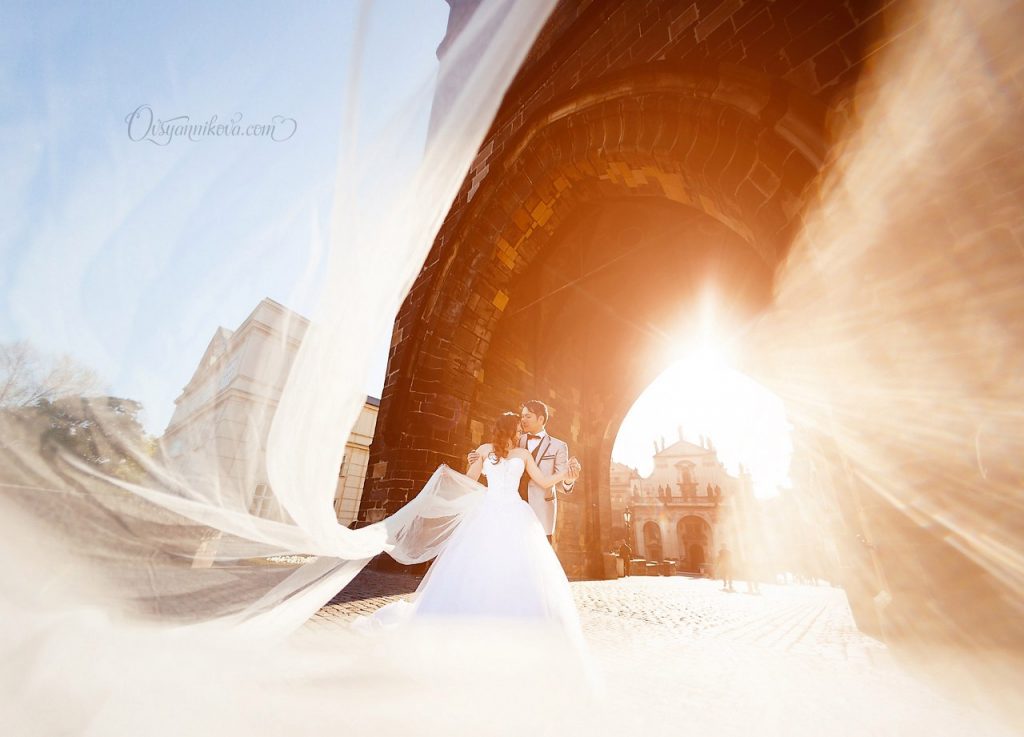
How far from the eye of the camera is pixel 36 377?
1.81 m

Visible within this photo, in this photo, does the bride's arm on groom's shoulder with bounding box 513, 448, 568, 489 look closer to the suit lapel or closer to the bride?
the bride

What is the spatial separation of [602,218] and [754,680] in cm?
687

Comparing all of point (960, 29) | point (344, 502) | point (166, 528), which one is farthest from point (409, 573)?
point (344, 502)

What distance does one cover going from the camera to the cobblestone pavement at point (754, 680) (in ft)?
4.93

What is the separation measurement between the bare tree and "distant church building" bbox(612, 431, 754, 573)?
122 ft

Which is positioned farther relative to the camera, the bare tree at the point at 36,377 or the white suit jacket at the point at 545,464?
the white suit jacket at the point at 545,464

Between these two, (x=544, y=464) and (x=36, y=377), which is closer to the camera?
(x=36, y=377)

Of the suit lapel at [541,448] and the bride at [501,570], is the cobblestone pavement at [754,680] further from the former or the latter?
the suit lapel at [541,448]

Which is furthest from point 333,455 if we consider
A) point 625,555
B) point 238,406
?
point 625,555

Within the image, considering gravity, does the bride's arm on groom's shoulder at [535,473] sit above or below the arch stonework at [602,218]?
below

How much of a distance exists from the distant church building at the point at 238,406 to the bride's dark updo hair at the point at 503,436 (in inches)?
51.2

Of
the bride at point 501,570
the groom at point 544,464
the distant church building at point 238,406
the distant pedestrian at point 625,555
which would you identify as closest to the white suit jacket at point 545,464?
the groom at point 544,464

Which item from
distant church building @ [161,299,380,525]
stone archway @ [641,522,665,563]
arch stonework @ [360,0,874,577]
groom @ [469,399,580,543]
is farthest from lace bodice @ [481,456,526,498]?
stone archway @ [641,522,665,563]

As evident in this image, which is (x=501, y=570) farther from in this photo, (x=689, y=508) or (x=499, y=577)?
(x=689, y=508)
